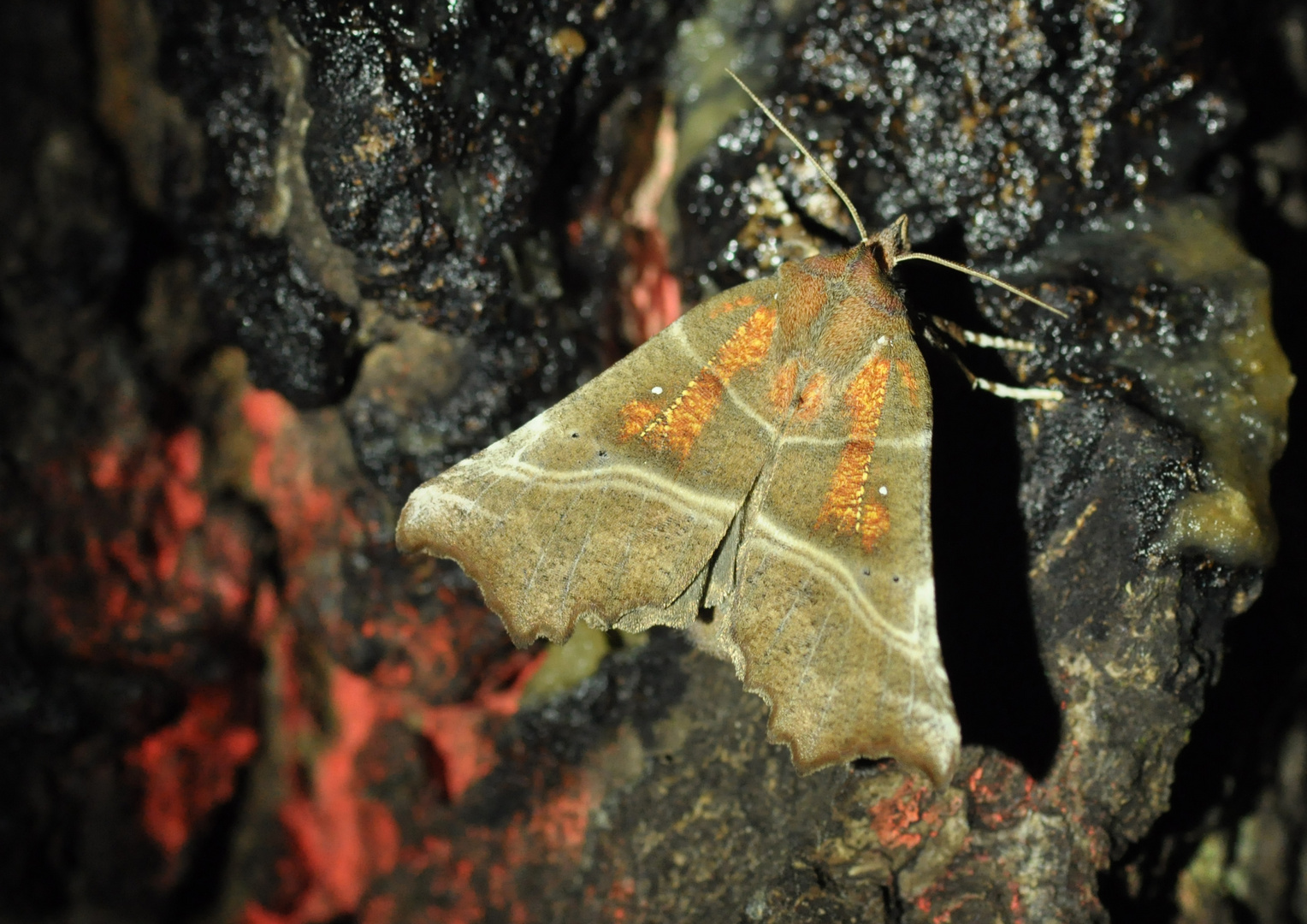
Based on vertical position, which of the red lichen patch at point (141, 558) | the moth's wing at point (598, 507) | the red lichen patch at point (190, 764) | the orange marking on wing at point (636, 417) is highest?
the orange marking on wing at point (636, 417)

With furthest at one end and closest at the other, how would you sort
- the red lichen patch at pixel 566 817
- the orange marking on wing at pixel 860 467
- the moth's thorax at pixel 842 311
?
the red lichen patch at pixel 566 817
the moth's thorax at pixel 842 311
the orange marking on wing at pixel 860 467

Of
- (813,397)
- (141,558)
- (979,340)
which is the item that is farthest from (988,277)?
(141,558)

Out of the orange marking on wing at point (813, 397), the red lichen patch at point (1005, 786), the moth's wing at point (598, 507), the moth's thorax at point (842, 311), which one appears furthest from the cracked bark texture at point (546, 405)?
the moth's wing at point (598, 507)

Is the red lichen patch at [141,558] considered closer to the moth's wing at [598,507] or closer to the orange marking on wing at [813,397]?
the moth's wing at [598,507]

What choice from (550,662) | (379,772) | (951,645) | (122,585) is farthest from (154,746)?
(951,645)

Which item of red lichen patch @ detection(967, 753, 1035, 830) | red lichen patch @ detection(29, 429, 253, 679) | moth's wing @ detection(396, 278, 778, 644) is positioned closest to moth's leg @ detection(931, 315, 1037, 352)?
moth's wing @ detection(396, 278, 778, 644)
